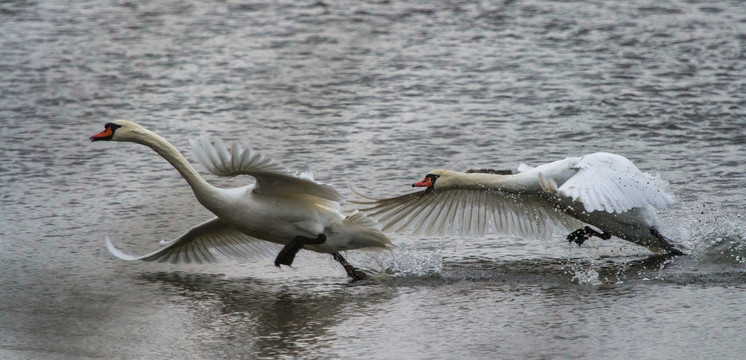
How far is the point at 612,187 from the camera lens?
6.96 m

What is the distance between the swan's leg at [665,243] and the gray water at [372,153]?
10 centimetres

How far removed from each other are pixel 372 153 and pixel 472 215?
177cm

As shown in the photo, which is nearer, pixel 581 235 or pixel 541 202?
pixel 581 235

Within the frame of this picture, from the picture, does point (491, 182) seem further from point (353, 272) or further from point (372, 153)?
point (372, 153)

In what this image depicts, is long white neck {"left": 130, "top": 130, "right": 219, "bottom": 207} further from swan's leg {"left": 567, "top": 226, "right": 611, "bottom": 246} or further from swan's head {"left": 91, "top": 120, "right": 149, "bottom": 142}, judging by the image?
swan's leg {"left": 567, "top": 226, "right": 611, "bottom": 246}

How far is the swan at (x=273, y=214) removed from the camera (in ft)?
23.2

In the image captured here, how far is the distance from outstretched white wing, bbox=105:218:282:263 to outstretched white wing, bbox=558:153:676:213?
2.07 metres

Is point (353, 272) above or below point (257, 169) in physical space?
below

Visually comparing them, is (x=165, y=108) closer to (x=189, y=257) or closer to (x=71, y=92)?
(x=71, y=92)

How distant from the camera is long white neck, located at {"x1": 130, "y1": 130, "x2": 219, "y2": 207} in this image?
704cm

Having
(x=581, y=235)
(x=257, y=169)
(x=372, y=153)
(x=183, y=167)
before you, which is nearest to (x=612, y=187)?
(x=581, y=235)

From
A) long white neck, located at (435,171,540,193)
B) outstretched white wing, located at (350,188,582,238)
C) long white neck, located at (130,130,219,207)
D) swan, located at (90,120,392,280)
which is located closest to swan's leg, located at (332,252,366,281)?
swan, located at (90,120,392,280)

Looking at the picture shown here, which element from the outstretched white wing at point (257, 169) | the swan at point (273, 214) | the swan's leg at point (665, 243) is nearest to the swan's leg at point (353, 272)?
the swan at point (273, 214)

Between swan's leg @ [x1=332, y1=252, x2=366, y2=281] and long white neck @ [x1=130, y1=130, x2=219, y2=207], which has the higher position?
long white neck @ [x1=130, y1=130, x2=219, y2=207]
